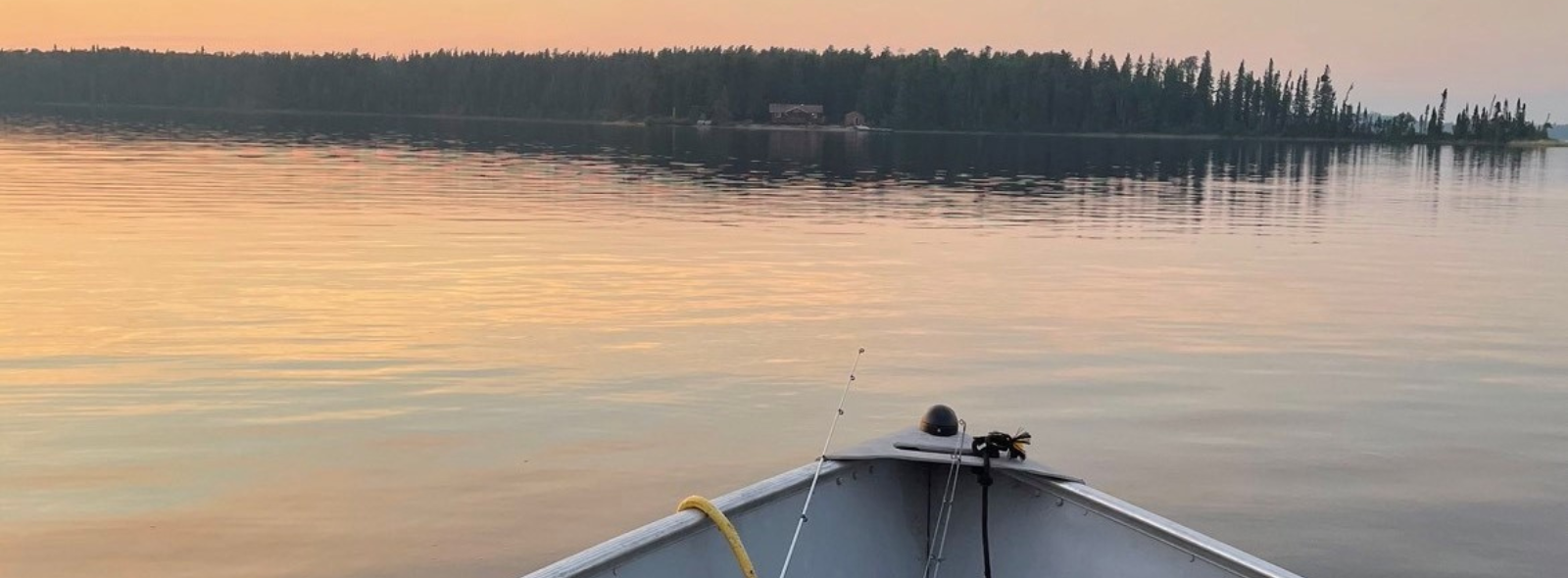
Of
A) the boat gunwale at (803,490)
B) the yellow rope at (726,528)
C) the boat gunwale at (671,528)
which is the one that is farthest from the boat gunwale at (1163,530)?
the yellow rope at (726,528)

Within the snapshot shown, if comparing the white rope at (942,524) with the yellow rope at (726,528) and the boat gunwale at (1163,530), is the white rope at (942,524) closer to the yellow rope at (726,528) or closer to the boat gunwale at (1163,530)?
the boat gunwale at (1163,530)

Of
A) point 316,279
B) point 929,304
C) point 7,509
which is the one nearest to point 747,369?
point 929,304

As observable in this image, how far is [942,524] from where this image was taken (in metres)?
8.41

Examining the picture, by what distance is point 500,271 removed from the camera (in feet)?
83.7

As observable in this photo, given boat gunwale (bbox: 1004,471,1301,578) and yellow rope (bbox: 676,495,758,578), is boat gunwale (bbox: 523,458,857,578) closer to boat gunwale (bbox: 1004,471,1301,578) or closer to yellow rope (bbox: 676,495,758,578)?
yellow rope (bbox: 676,495,758,578)

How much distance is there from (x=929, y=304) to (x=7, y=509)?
1438 cm

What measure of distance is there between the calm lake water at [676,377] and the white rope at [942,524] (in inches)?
126

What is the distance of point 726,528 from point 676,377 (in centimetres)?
949

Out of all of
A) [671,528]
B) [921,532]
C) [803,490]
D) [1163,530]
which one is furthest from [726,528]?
[1163,530]

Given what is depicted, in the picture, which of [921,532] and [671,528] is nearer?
[671,528]

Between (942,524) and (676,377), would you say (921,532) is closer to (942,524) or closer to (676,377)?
(942,524)

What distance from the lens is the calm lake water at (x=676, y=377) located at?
11.4 meters

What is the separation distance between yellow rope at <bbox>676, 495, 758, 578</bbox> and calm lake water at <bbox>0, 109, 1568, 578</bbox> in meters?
3.41

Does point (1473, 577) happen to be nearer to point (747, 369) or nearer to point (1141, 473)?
point (1141, 473)
